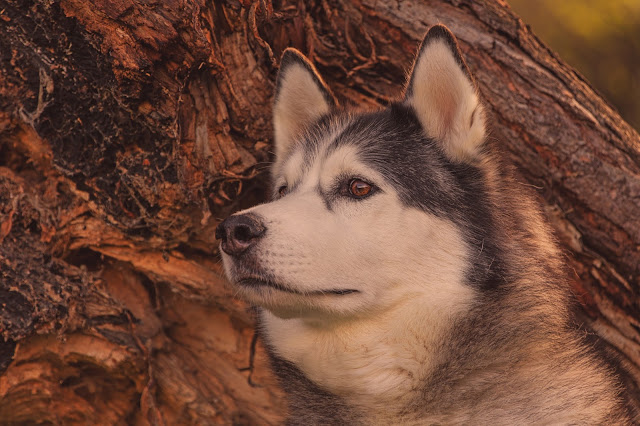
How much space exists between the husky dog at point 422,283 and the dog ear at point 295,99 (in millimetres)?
667

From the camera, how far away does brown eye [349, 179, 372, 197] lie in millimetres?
3457

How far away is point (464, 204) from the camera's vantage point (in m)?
3.50

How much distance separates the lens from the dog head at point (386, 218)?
3115 mm

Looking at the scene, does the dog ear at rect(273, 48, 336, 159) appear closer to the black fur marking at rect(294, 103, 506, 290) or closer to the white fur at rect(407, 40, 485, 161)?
the black fur marking at rect(294, 103, 506, 290)

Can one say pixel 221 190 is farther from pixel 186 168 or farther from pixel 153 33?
pixel 153 33

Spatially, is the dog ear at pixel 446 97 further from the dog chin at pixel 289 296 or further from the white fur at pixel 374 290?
the dog chin at pixel 289 296

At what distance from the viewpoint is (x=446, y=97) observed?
356cm

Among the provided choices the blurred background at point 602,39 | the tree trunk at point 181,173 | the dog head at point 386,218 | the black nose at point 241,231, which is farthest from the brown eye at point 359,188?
the blurred background at point 602,39

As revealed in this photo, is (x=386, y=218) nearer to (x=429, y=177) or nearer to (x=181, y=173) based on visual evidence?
(x=429, y=177)

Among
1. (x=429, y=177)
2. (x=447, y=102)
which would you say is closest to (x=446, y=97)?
(x=447, y=102)

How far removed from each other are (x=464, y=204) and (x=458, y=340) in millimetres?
718

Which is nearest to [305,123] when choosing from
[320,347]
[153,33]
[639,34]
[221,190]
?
[221,190]

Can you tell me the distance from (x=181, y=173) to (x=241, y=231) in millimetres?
1253

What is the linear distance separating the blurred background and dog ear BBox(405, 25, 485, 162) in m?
2.80
